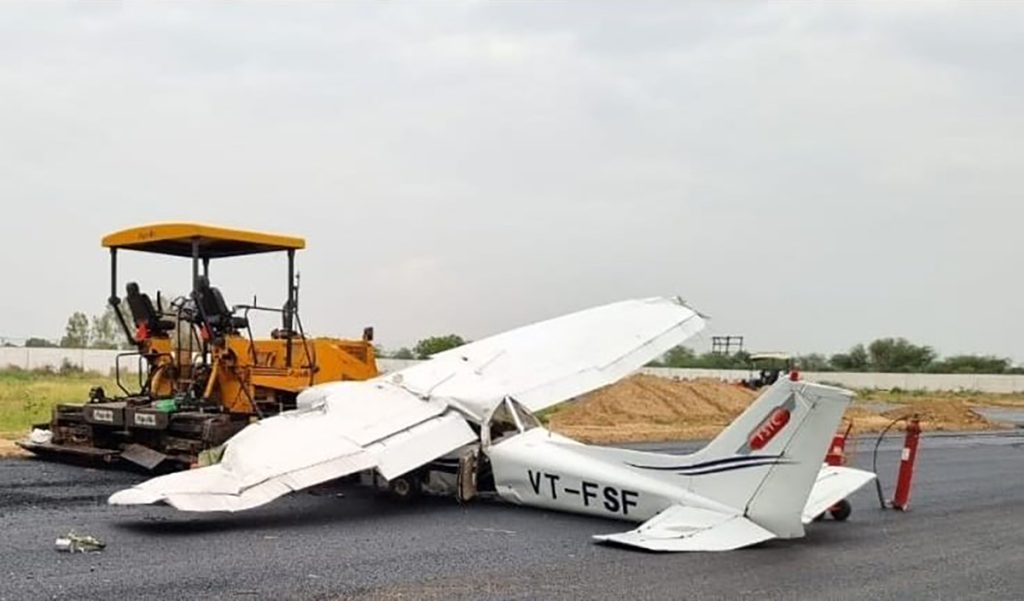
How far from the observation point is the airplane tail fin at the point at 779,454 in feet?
28.0

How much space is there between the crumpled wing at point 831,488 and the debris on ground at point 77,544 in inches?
228

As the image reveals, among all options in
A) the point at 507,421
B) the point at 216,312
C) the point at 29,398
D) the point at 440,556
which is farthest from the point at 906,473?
the point at 29,398

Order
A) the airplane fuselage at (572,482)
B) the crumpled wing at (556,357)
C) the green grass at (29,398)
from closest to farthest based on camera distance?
the airplane fuselage at (572,482) → the crumpled wing at (556,357) → the green grass at (29,398)

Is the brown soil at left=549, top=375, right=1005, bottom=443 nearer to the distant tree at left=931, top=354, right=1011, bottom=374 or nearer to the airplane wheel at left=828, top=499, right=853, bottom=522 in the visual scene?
the airplane wheel at left=828, top=499, right=853, bottom=522

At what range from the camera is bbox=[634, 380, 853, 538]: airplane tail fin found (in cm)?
852

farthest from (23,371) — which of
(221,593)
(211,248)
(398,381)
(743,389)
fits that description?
(221,593)

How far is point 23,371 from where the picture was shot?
48.5 metres

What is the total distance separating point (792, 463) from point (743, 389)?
1333 inches

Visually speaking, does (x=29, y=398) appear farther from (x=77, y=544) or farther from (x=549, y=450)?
(x=77, y=544)

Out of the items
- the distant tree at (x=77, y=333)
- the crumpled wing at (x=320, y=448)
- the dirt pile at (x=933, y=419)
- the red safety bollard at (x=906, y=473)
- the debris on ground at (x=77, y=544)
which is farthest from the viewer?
the distant tree at (x=77, y=333)

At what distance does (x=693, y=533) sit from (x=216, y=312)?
7.56 metres

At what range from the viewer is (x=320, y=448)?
33.2 feet

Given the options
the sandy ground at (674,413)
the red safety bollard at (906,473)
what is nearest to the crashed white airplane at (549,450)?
the red safety bollard at (906,473)

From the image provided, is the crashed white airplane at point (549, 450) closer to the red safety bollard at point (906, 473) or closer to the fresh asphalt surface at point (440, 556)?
the fresh asphalt surface at point (440, 556)
